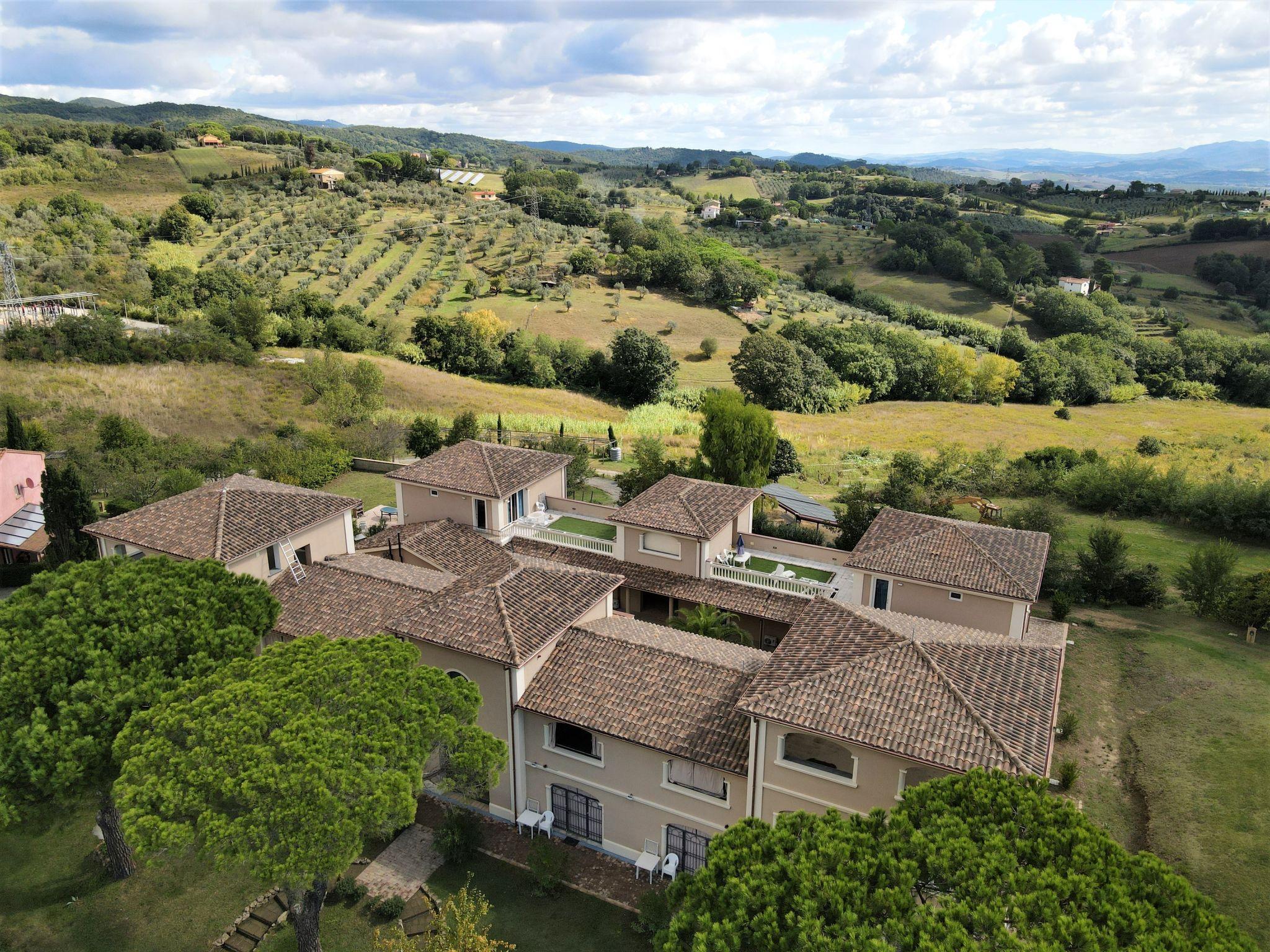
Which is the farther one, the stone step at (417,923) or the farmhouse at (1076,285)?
the farmhouse at (1076,285)

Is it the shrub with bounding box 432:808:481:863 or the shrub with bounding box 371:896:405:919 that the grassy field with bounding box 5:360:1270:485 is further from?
the shrub with bounding box 371:896:405:919

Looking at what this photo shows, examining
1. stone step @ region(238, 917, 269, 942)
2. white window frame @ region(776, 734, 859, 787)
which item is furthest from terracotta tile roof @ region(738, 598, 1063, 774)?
stone step @ region(238, 917, 269, 942)

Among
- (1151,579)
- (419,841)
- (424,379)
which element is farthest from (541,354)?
(419,841)

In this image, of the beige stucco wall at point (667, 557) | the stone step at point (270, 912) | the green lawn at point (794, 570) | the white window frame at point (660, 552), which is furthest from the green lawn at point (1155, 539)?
the stone step at point (270, 912)

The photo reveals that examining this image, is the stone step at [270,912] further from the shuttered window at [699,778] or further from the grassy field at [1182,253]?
the grassy field at [1182,253]

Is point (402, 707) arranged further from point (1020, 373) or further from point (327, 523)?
point (1020, 373)

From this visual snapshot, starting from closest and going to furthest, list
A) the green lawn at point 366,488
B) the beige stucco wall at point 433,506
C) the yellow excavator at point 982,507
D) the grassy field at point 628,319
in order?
the beige stucco wall at point 433,506
the yellow excavator at point 982,507
the green lawn at point 366,488
the grassy field at point 628,319

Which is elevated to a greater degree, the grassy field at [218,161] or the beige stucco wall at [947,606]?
the grassy field at [218,161]
